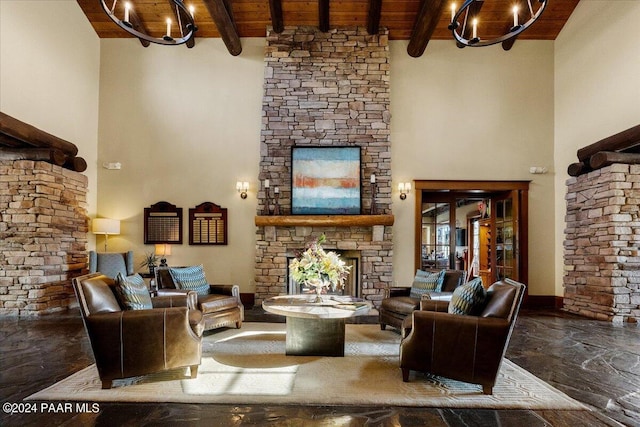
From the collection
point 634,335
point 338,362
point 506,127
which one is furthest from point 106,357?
point 506,127

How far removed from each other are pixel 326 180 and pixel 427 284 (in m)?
2.71

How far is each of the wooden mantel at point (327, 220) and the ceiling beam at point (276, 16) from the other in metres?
3.39

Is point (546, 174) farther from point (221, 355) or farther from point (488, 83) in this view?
point (221, 355)

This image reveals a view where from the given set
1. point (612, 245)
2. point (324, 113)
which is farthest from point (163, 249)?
point (612, 245)

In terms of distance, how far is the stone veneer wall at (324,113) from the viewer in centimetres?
643

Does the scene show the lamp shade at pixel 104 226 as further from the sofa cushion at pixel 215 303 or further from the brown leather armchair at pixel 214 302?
the sofa cushion at pixel 215 303

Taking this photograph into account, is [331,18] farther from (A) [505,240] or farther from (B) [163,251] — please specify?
(A) [505,240]

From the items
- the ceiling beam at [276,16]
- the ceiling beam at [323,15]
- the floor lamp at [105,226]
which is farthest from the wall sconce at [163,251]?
the ceiling beam at [323,15]

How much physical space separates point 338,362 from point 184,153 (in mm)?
4989

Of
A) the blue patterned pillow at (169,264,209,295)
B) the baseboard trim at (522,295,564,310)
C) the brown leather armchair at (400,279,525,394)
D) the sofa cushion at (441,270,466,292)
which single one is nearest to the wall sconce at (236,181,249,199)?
the blue patterned pillow at (169,264,209,295)

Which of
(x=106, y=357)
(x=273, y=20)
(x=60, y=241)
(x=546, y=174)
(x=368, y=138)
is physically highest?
(x=273, y=20)

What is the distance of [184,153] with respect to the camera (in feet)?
22.1

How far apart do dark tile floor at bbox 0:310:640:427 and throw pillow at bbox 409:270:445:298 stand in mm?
1016

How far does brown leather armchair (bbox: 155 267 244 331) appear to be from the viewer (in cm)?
408
